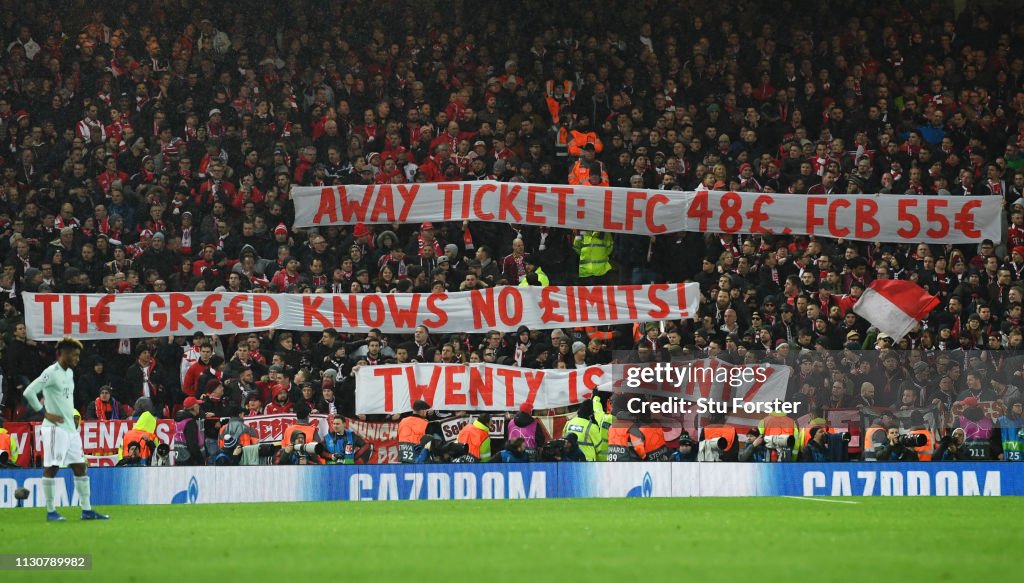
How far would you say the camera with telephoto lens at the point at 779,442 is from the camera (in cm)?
1936

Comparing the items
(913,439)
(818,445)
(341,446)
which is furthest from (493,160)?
(913,439)

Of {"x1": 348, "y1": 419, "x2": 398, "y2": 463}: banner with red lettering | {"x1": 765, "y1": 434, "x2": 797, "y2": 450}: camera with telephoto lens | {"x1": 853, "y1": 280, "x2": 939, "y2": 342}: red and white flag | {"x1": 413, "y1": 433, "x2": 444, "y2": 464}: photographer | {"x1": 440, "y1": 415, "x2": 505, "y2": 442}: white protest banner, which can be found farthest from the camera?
{"x1": 853, "y1": 280, "x2": 939, "y2": 342}: red and white flag

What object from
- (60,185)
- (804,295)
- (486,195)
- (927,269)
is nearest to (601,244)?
(486,195)

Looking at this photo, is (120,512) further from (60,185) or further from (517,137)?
(517,137)

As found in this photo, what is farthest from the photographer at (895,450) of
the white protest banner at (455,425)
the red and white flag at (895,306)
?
the white protest banner at (455,425)

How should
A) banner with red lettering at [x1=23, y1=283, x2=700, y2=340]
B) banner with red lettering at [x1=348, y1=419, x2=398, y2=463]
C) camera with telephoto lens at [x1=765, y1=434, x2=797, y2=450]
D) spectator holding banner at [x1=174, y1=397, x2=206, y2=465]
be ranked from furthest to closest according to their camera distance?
banner with red lettering at [x1=23, y1=283, x2=700, y2=340] < banner with red lettering at [x1=348, y1=419, x2=398, y2=463] < spectator holding banner at [x1=174, y1=397, x2=206, y2=465] < camera with telephoto lens at [x1=765, y1=434, x2=797, y2=450]

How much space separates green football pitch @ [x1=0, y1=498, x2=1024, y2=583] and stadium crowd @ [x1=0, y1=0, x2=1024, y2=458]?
4684mm

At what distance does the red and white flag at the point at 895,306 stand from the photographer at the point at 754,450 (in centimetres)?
340

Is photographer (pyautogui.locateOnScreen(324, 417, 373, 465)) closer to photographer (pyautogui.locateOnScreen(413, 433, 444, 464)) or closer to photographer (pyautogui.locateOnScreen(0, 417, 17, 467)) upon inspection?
photographer (pyautogui.locateOnScreen(413, 433, 444, 464))

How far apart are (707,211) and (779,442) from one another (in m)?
5.32

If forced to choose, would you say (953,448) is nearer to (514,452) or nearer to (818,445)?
(818,445)

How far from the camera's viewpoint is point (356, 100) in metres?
25.8

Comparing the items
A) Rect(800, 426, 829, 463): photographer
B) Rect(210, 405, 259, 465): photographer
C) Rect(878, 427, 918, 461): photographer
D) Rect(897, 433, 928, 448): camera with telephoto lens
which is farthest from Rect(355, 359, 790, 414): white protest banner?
Rect(897, 433, 928, 448): camera with telephoto lens

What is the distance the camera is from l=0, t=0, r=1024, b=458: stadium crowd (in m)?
21.2
